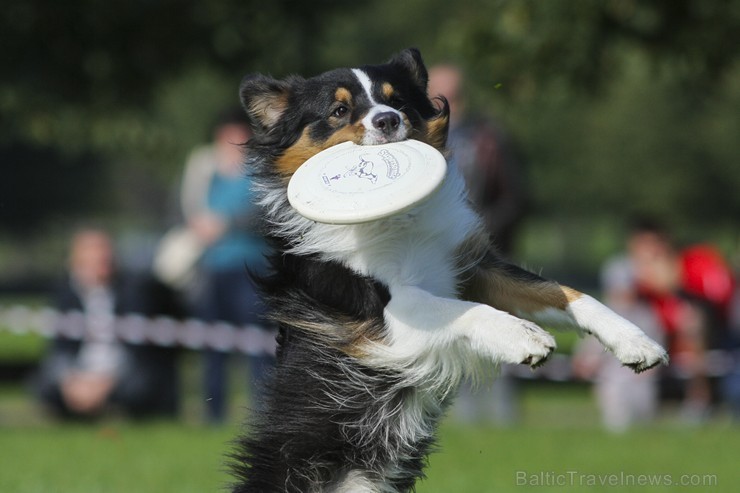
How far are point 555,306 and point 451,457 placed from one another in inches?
168

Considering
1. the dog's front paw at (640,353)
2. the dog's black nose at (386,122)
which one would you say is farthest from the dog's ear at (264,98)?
the dog's front paw at (640,353)

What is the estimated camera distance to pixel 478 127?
1106 cm

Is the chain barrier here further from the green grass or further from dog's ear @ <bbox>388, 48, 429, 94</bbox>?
dog's ear @ <bbox>388, 48, 429, 94</bbox>

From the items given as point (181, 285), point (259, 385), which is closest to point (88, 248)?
point (181, 285)

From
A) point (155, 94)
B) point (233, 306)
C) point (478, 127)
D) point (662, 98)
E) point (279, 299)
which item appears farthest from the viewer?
point (662, 98)

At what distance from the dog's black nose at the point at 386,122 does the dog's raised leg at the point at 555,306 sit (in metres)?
0.69

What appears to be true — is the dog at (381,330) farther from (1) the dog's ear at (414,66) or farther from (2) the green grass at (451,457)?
(2) the green grass at (451,457)

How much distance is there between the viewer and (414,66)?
226 inches

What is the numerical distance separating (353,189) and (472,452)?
16.4ft

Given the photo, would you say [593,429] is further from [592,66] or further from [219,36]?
[219,36]

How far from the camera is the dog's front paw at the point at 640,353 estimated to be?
4.80 meters

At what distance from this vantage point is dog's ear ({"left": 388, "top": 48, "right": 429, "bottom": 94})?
5727 mm

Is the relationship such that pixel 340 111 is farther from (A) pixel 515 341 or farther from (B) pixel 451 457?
(B) pixel 451 457

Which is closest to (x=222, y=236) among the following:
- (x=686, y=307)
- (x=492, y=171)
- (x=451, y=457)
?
(x=492, y=171)
